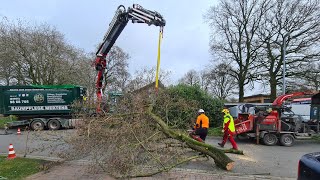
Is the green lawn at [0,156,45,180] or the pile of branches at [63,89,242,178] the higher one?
the pile of branches at [63,89,242,178]

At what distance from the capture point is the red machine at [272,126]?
1541cm

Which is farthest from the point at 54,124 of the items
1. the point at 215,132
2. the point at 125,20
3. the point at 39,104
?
the point at 215,132

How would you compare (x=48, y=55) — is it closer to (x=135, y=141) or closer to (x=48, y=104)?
(x=48, y=104)

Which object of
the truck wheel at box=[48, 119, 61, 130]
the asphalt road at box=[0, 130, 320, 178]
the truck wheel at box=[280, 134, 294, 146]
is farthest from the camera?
the truck wheel at box=[48, 119, 61, 130]

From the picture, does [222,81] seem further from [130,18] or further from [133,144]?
[133,144]

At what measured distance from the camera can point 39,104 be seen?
67.8ft

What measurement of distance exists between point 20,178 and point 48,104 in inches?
524

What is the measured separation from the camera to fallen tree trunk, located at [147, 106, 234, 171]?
28.9 feet

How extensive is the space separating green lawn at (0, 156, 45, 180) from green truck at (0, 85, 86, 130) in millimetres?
10286

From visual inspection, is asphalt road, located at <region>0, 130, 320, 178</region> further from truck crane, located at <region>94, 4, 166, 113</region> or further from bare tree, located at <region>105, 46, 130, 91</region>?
bare tree, located at <region>105, 46, 130, 91</region>

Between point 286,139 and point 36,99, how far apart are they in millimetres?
14395

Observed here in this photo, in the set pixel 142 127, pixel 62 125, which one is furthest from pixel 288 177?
pixel 62 125

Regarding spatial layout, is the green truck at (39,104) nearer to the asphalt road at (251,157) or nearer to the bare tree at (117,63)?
the asphalt road at (251,157)

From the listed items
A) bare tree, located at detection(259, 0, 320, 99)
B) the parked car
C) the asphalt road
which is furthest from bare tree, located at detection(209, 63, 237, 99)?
the parked car
